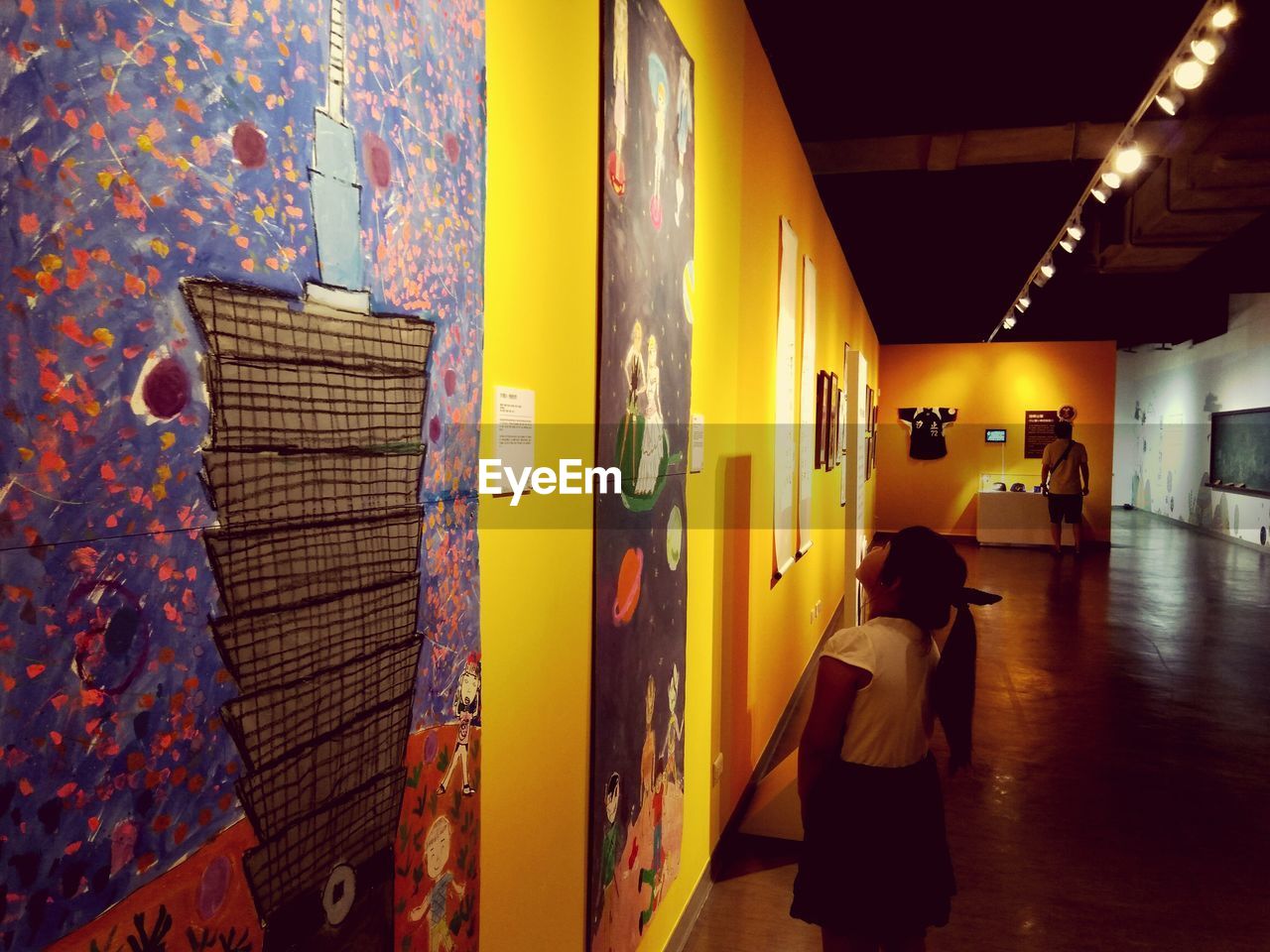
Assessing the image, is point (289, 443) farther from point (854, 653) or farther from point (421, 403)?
point (854, 653)

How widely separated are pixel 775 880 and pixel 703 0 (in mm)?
3329

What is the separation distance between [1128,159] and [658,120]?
614cm

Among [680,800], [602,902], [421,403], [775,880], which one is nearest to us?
[421,403]

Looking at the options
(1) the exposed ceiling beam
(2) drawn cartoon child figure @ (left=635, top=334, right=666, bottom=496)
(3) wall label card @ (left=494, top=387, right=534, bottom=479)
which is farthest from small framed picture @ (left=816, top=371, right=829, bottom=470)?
(3) wall label card @ (left=494, top=387, right=534, bottom=479)

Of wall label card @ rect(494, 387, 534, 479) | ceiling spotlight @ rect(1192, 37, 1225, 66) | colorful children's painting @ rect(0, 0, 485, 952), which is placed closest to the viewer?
colorful children's painting @ rect(0, 0, 485, 952)

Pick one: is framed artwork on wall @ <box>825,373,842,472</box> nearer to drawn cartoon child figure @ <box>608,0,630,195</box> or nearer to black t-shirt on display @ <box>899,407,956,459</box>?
drawn cartoon child figure @ <box>608,0,630,195</box>

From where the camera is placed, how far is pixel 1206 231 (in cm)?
891

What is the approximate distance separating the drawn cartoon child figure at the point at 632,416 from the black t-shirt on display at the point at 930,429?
1456 cm

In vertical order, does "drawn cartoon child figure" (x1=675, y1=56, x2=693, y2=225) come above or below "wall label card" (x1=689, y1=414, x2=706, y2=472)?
above

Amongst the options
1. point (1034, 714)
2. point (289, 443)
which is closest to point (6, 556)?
point (289, 443)

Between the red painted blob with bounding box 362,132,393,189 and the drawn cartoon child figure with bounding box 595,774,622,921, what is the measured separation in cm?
151

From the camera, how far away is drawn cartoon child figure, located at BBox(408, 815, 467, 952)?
1.24 metres

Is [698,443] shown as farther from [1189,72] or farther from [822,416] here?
[1189,72]

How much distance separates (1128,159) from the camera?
6.80m
